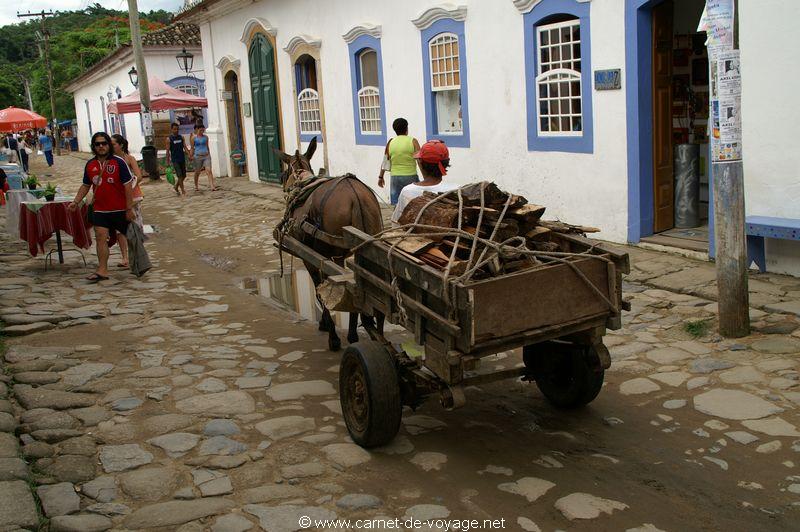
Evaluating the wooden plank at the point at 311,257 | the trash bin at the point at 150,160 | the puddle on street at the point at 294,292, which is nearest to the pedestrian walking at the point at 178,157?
the trash bin at the point at 150,160

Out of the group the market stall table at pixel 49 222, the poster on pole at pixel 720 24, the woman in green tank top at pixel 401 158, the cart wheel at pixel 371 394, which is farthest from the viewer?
the market stall table at pixel 49 222

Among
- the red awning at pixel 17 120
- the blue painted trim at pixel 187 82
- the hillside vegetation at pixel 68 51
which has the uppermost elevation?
the hillside vegetation at pixel 68 51

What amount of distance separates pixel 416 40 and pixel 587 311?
904cm

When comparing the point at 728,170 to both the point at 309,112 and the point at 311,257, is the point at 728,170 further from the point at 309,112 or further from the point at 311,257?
the point at 309,112

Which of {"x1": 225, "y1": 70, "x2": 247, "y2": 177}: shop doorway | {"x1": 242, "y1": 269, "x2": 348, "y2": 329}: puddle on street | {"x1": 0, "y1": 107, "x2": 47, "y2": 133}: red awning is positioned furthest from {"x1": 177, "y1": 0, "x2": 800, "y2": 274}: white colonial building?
{"x1": 0, "y1": 107, "x2": 47, "y2": 133}: red awning

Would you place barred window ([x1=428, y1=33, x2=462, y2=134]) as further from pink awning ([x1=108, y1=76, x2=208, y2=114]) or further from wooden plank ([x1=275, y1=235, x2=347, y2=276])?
pink awning ([x1=108, y1=76, x2=208, y2=114])

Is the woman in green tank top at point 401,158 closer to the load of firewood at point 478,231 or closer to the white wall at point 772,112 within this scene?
the white wall at point 772,112

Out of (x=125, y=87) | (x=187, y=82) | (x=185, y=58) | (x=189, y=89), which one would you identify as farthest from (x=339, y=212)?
(x=125, y=87)

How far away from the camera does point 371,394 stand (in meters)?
4.26

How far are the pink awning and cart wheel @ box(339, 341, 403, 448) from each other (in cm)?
1977

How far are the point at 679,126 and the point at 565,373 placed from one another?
239 inches

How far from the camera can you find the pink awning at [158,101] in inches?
899

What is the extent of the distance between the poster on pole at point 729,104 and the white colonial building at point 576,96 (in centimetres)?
157

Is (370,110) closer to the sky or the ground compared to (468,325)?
closer to the sky
